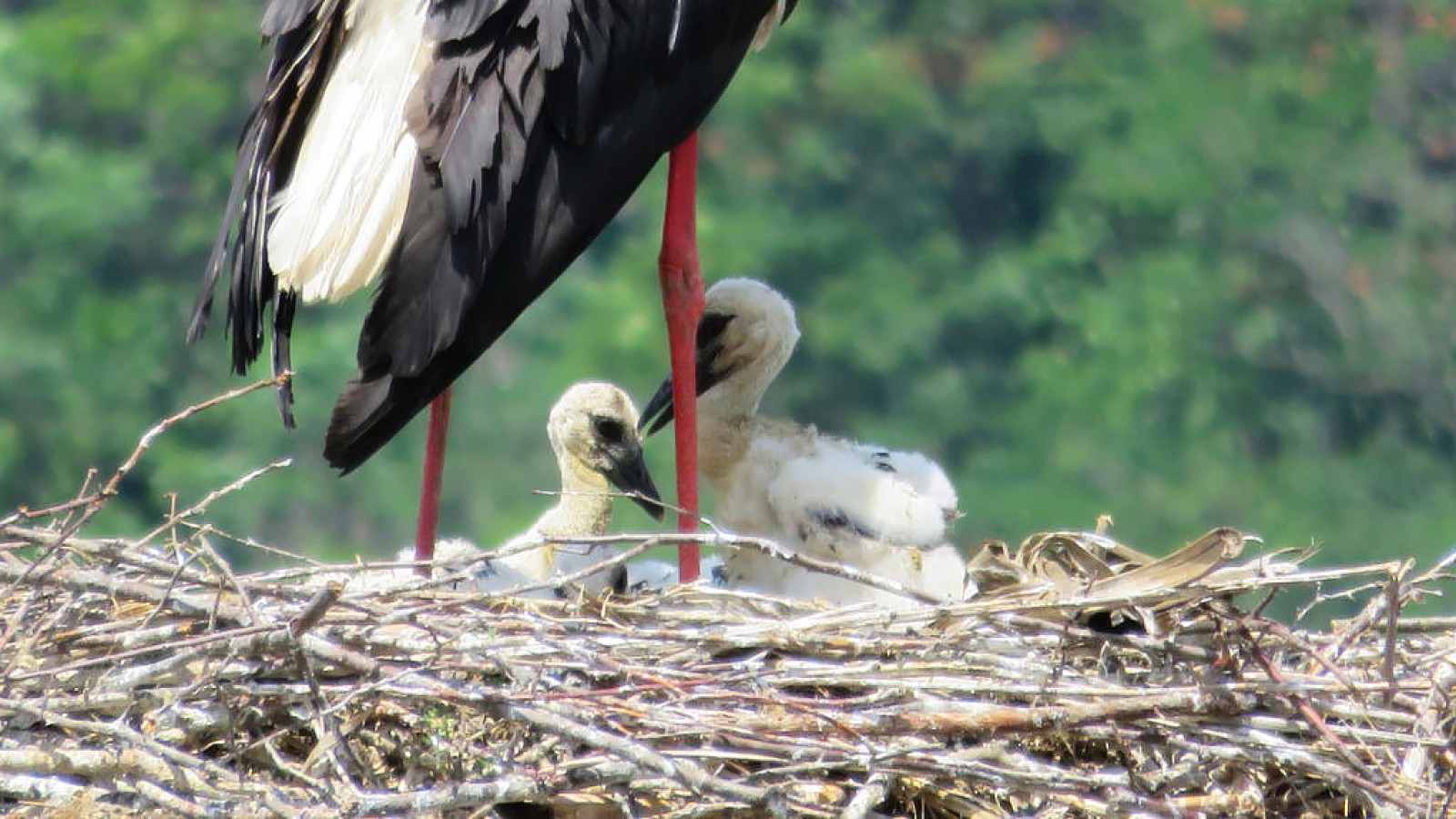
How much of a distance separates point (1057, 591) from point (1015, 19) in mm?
17044

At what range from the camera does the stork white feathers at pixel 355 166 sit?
4.14 m

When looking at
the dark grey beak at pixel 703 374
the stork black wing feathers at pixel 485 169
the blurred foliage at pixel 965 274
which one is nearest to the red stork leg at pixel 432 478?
the dark grey beak at pixel 703 374

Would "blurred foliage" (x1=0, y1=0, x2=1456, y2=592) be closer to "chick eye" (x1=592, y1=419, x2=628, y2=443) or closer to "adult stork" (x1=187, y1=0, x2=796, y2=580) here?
"chick eye" (x1=592, y1=419, x2=628, y2=443)

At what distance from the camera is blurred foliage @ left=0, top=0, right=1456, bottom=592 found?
50.3 feet

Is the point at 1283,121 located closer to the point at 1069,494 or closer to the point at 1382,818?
the point at 1069,494

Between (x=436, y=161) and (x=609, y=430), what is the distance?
3.25ft

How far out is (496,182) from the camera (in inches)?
161

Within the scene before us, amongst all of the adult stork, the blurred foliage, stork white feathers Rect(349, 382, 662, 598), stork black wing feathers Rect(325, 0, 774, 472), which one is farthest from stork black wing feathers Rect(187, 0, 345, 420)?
the blurred foliage

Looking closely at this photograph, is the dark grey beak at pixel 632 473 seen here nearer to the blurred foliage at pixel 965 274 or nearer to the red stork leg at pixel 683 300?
the red stork leg at pixel 683 300

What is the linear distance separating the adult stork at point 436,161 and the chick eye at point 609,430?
689 millimetres

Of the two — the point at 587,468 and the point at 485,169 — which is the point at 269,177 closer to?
the point at 485,169

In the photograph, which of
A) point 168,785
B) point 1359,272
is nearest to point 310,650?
point 168,785

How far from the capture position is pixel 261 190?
4395 millimetres

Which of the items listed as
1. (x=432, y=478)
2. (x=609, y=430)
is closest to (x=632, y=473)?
(x=609, y=430)
